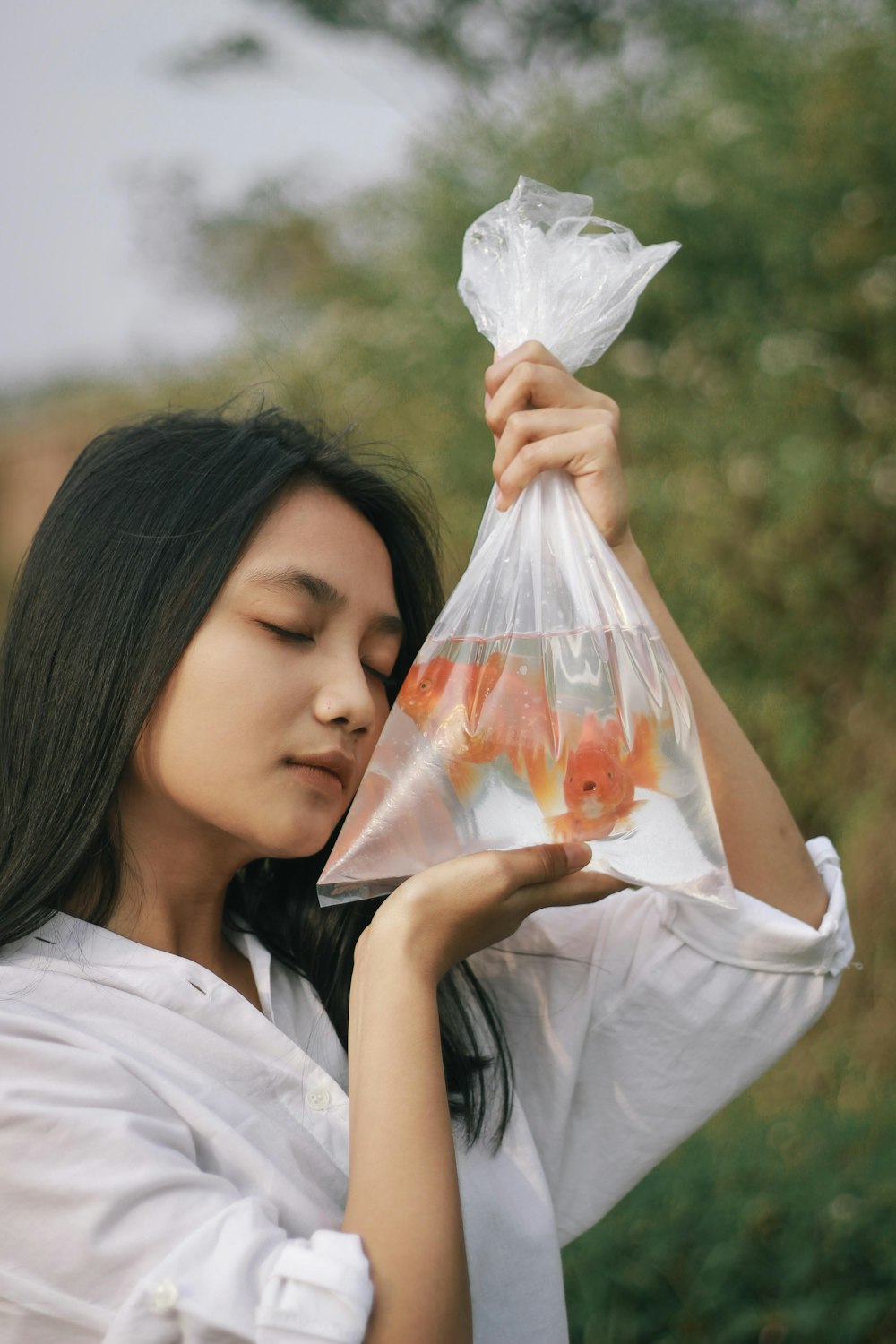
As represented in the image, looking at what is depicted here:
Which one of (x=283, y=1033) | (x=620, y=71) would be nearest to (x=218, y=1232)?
(x=283, y=1033)

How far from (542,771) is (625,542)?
0.44 metres

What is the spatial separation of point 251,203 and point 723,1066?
430 centimetres

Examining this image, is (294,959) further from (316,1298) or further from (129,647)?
(316,1298)

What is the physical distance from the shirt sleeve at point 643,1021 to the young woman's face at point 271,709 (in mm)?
477

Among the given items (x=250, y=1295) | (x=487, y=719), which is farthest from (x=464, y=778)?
(x=250, y=1295)

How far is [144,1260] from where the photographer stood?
1057 mm

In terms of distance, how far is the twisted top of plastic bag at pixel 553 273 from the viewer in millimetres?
1503

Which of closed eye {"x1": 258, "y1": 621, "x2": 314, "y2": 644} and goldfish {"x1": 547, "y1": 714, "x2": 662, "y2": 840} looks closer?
goldfish {"x1": 547, "y1": 714, "x2": 662, "y2": 840}

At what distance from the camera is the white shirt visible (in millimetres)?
1055

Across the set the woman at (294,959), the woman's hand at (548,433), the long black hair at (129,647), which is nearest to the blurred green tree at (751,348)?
the woman at (294,959)

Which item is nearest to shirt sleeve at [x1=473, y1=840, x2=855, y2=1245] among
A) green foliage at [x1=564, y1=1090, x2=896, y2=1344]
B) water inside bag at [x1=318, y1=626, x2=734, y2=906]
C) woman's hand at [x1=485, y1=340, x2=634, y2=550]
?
water inside bag at [x1=318, y1=626, x2=734, y2=906]

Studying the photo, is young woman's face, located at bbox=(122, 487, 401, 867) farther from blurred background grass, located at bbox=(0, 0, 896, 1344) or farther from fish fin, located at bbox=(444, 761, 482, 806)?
blurred background grass, located at bbox=(0, 0, 896, 1344)

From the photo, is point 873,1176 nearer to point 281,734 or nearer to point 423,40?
point 281,734

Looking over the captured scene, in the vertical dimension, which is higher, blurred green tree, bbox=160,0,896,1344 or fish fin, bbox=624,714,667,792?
blurred green tree, bbox=160,0,896,1344
